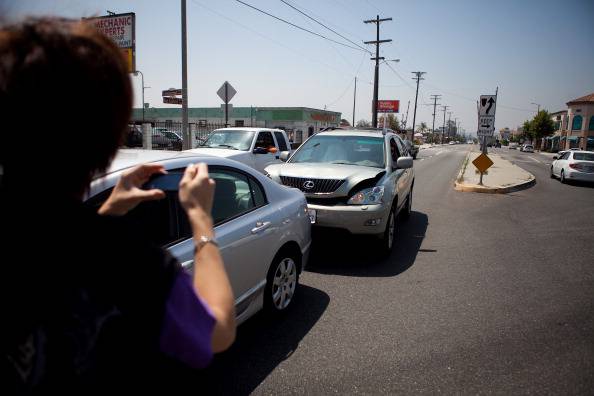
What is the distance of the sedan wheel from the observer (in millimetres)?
3588

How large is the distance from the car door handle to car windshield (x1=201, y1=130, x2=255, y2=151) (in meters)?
7.73

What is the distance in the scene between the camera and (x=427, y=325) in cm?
376

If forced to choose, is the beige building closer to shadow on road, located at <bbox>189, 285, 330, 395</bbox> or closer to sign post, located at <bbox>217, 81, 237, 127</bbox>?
sign post, located at <bbox>217, 81, 237, 127</bbox>

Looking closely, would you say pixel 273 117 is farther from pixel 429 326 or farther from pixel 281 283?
pixel 429 326

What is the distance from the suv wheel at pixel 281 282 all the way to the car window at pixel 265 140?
302 inches

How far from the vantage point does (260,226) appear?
3.35 m

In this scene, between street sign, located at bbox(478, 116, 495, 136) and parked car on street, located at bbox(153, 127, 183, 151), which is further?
parked car on street, located at bbox(153, 127, 183, 151)

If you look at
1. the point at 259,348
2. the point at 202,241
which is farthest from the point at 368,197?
the point at 202,241

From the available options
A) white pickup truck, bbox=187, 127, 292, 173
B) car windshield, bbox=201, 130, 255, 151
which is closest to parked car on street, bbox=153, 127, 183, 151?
car windshield, bbox=201, 130, 255, 151

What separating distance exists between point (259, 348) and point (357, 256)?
282 centimetres


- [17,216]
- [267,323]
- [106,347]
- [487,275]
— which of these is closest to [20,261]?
[17,216]

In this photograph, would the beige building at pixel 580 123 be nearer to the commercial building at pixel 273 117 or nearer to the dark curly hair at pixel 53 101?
the commercial building at pixel 273 117

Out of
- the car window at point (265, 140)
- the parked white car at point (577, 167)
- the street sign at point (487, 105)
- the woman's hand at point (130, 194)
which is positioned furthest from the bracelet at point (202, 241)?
the parked white car at point (577, 167)

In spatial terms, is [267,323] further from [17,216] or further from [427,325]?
[17,216]
